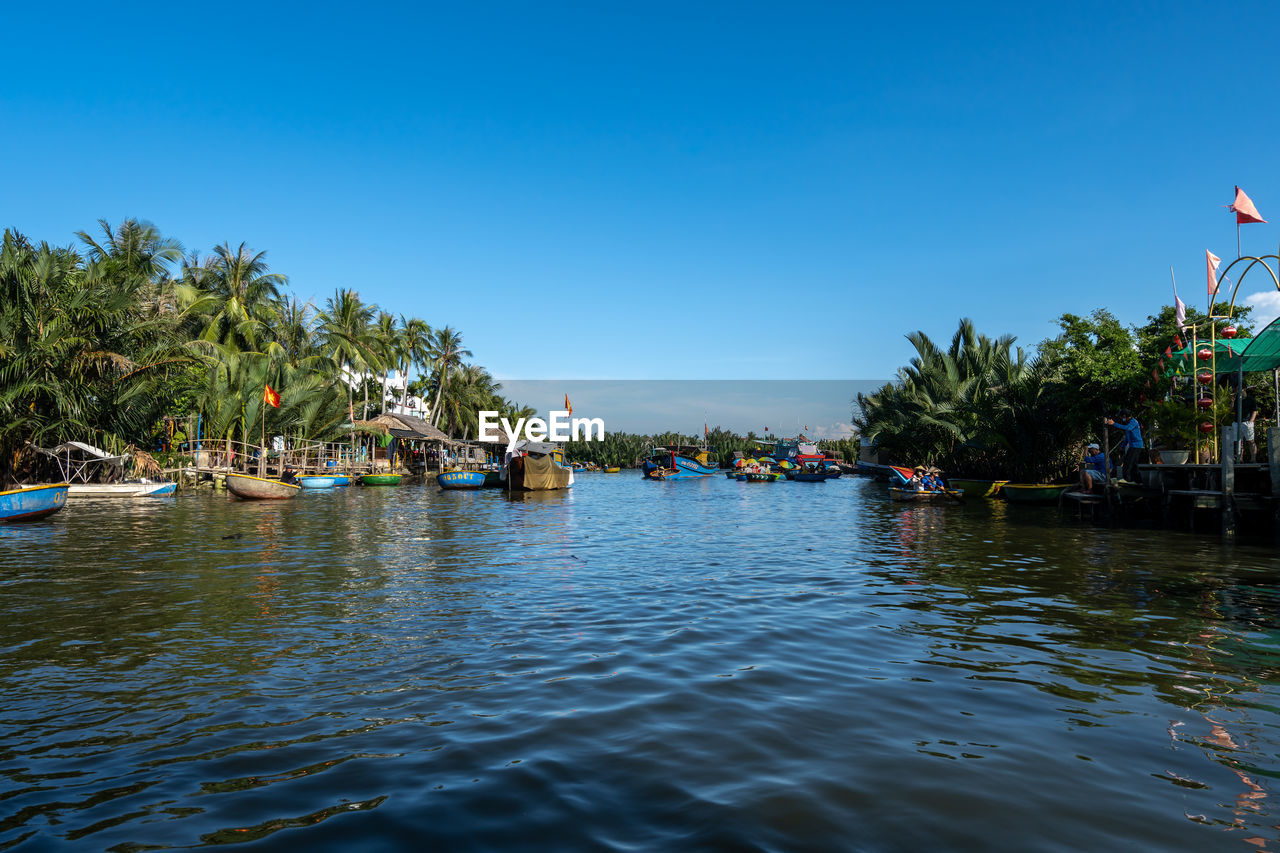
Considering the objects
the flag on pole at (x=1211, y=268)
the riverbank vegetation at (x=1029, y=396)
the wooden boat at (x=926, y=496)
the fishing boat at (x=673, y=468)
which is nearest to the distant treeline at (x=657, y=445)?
the fishing boat at (x=673, y=468)

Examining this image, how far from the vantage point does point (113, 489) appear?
28125 millimetres

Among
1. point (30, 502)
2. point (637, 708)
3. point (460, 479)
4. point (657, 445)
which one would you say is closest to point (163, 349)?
point (30, 502)

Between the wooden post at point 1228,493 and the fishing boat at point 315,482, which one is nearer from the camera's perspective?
the wooden post at point 1228,493

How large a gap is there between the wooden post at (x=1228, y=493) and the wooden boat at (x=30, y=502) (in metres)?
28.3

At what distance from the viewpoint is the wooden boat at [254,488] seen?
29.7 meters

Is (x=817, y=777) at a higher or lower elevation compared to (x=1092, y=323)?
lower

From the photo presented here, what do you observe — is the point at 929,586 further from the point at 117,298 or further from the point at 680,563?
the point at 117,298

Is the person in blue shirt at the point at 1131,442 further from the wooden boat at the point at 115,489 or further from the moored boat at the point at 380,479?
the moored boat at the point at 380,479

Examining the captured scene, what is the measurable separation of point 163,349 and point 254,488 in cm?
648

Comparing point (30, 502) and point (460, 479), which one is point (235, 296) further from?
point (30, 502)

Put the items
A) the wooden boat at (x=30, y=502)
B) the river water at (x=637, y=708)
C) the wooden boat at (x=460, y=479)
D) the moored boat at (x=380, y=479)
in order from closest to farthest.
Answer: the river water at (x=637, y=708) → the wooden boat at (x=30, y=502) → the wooden boat at (x=460, y=479) → the moored boat at (x=380, y=479)

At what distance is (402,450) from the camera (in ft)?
225

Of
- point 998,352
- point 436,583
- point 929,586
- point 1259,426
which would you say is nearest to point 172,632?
point 436,583

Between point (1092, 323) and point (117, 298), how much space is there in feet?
124
